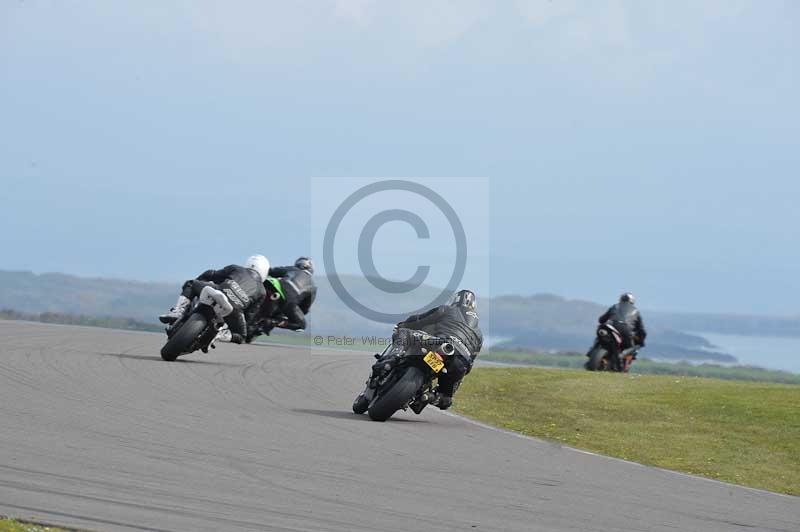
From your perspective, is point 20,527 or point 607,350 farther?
point 607,350

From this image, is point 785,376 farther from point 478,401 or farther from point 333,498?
point 333,498

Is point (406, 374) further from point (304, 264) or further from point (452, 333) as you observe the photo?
point (304, 264)

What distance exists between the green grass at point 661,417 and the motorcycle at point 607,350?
2.71m

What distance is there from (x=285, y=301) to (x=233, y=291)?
7.06 metres

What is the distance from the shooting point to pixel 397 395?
15445 mm

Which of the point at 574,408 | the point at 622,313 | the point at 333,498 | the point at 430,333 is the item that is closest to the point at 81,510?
the point at 333,498

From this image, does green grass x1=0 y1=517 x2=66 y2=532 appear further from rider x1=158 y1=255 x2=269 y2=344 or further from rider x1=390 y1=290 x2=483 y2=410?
rider x1=158 y1=255 x2=269 y2=344

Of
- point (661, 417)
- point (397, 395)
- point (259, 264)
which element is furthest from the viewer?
point (259, 264)

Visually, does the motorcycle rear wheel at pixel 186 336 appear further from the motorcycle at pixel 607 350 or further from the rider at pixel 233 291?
the motorcycle at pixel 607 350

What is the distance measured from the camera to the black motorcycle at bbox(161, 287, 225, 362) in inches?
811

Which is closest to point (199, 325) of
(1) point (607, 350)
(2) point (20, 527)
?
(1) point (607, 350)

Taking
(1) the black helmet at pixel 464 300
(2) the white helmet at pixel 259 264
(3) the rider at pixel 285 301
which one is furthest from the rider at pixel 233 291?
(3) the rider at pixel 285 301

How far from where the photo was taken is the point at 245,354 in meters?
25.4

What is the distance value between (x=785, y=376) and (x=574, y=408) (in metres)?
31.4
